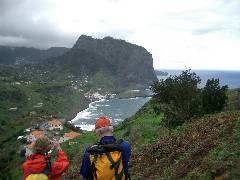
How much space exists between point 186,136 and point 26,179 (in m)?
9.02

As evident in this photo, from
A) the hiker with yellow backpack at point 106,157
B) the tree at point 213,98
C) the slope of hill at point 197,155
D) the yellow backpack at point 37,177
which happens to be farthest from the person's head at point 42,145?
the tree at point 213,98

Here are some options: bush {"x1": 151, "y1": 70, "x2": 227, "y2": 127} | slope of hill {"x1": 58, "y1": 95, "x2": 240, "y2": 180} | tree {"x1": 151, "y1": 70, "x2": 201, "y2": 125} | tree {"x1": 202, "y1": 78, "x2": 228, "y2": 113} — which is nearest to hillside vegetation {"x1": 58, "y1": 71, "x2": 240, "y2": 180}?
slope of hill {"x1": 58, "y1": 95, "x2": 240, "y2": 180}

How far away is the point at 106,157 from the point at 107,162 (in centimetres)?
8

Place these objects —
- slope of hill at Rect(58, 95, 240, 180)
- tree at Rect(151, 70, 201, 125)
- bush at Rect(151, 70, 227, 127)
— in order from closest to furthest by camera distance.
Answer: slope of hill at Rect(58, 95, 240, 180)
bush at Rect(151, 70, 227, 127)
tree at Rect(151, 70, 201, 125)

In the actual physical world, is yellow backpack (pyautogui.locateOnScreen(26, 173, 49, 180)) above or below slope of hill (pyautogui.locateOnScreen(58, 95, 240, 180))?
above

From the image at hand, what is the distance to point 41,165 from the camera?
6.64 m

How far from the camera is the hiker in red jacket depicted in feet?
21.6

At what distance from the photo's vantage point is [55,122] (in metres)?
130

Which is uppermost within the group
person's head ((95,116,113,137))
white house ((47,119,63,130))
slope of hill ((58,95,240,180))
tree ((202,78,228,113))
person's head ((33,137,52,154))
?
person's head ((95,116,113,137))

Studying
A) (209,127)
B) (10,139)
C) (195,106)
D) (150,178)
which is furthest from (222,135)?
(10,139)

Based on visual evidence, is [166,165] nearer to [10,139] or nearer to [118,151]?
[118,151]

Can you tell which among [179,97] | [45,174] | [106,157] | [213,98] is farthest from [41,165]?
[179,97]

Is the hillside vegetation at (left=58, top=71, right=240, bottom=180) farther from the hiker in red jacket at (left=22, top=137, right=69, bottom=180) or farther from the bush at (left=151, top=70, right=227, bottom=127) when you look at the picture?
the hiker in red jacket at (left=22, top=137, right=69, bottom=180)

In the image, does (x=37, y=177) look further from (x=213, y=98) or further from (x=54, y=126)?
(x=54, y=126)
